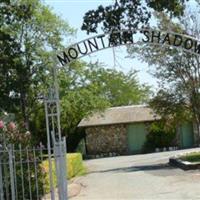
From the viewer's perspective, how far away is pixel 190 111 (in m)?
33.6

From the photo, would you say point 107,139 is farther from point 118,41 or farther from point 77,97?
point 118,41

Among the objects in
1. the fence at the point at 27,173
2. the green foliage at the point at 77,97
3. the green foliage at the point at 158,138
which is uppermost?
the green foliage at the point at 77,97

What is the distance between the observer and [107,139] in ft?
172

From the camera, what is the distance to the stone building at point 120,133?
51531mm

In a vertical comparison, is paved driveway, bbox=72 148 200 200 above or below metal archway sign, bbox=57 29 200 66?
below

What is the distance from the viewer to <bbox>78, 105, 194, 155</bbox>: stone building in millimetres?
51531

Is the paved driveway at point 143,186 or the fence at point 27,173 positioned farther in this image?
the paved driveway at point 143,186

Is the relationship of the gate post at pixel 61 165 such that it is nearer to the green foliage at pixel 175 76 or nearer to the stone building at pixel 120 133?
the green foliage at pixel 175 76

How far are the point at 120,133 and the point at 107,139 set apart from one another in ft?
4.02

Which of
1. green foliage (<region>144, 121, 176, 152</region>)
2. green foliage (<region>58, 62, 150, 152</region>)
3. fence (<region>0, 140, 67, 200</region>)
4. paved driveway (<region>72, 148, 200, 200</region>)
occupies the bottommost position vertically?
paved driveway (<region>72, 148, 200, 200</region>)

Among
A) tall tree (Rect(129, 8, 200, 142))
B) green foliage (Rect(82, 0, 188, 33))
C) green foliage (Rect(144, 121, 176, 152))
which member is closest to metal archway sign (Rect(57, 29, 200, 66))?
green foliage (Rect(82, 0, 188, 33))

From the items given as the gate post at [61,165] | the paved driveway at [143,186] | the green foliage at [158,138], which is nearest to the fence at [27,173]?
the gate post at [61,165]

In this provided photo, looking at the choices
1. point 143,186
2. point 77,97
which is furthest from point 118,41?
point 77,97

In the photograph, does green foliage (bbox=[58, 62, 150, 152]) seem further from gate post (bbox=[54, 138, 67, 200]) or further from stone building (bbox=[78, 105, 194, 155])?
gate post (bbox=[54, 138, 67, 200])
